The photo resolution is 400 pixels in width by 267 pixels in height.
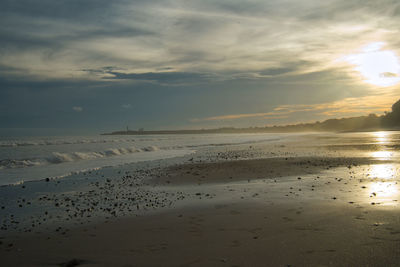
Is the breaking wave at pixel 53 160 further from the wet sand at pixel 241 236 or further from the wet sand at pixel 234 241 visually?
the wet sand at pixel 234 241

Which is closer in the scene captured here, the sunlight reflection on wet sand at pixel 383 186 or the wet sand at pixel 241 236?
the wet sand at pixel 241 236

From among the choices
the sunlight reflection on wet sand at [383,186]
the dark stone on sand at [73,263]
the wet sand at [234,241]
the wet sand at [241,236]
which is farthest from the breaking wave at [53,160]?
the sunlight reflection on wet sand at [383,186]

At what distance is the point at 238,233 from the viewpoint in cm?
625

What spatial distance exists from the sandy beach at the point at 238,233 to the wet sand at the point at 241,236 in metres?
0.02

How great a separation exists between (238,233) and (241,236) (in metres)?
0.21

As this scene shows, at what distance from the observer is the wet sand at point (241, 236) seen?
4914mm

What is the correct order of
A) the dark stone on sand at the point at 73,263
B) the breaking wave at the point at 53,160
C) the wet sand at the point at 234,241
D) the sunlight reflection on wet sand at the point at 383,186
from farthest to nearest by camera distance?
1. the breaking wave at the point at 53,160
2. the sunlight reflection on wet sand at the point at 383,186
3. the dark stone on sand at the point at 73,263
4. the wet sand at the point at 234,241

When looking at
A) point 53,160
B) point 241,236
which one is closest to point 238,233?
point 241,236

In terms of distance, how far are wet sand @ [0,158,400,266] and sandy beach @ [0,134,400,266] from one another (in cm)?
2

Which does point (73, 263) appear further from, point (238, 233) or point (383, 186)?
point (383, 186)

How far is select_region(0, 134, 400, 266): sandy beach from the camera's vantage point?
16.2 ft

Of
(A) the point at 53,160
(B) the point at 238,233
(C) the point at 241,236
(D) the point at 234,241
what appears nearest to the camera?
(D) the point at 234,241

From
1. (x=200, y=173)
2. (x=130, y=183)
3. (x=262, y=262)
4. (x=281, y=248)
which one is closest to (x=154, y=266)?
(x=262, y=262)

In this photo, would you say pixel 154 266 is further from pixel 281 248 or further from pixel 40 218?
pixel 40 218
